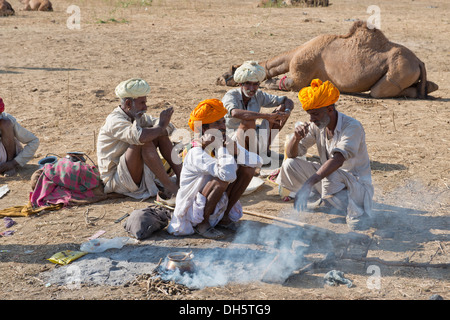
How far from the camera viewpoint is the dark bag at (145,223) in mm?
4473

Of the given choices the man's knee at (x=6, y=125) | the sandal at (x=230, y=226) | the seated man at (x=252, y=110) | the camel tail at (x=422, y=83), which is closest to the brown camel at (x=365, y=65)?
the camel tail at (x=422, y=83)

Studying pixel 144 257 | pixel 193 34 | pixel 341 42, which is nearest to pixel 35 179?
pixel 144 257

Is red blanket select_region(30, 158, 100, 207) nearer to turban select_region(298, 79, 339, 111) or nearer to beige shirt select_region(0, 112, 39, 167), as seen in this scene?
beige shirt select_region(0, 112, 39, 167)

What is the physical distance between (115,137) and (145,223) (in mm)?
1089

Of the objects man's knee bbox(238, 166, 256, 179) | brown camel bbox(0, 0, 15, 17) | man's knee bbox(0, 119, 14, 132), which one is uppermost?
brown camel bbox(0, 0, 15, 17)

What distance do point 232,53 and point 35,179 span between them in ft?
22.9

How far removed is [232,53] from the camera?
11.6 m

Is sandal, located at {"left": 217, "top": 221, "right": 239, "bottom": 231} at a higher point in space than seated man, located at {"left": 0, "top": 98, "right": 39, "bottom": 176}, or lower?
lower

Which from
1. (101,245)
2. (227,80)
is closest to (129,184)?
(101,245)

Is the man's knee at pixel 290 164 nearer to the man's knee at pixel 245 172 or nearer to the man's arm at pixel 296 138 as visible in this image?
the man's arm at pixel 296 138

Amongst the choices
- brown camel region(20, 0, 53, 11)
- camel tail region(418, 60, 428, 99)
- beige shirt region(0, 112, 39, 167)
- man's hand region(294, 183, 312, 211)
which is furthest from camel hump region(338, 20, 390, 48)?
brown camel region(20, 0, 53, 11)

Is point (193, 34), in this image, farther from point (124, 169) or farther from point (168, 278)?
point (168, 278)

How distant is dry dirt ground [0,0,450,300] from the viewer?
151 inches

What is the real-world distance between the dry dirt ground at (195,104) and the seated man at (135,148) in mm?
218
